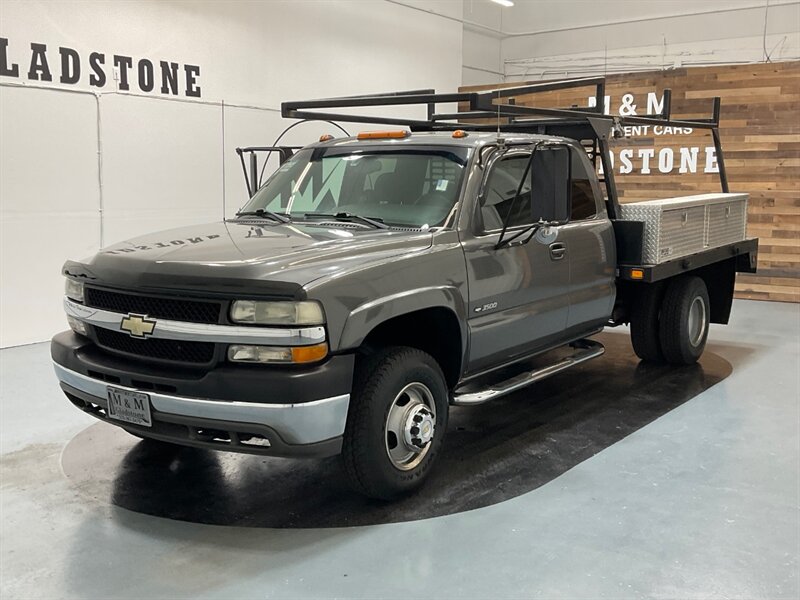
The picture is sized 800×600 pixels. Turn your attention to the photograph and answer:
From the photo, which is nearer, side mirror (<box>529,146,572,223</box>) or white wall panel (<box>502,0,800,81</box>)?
side mirror (<box>529,146,572,223</box>)

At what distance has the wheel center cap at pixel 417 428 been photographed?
13.1 feet

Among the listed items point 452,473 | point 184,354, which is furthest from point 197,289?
point 452,473

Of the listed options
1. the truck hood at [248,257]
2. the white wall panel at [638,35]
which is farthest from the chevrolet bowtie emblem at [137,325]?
the white wall panel at [638,35]

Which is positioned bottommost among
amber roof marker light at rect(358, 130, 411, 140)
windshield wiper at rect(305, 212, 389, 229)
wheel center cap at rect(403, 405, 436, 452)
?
wheel center cap at rect(403, 405, 436, 452)

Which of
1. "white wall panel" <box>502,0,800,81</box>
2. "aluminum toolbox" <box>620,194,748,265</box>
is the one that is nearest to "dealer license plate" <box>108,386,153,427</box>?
"aluminum toolbox" <box>620,194,748,265</box>

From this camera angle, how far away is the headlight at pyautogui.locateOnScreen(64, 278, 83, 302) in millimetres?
4104

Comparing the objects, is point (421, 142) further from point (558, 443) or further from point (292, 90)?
point (292, 90)

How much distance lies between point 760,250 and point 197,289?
9498 mm

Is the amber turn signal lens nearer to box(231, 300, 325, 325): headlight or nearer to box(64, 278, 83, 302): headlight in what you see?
box(231, 300, 325, 325): headlight

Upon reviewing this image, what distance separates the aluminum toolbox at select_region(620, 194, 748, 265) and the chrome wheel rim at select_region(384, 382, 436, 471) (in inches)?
103

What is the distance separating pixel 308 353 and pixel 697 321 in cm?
481

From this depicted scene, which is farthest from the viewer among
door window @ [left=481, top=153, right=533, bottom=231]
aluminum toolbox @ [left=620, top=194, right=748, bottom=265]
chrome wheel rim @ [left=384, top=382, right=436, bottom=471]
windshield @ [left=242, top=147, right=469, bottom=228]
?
aluminum toolbox @ [left=620, top=194, right=748, bottom=265]

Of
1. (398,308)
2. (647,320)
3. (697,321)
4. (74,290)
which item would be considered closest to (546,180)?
(398,308)

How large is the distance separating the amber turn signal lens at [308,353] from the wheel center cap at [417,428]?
74cm
